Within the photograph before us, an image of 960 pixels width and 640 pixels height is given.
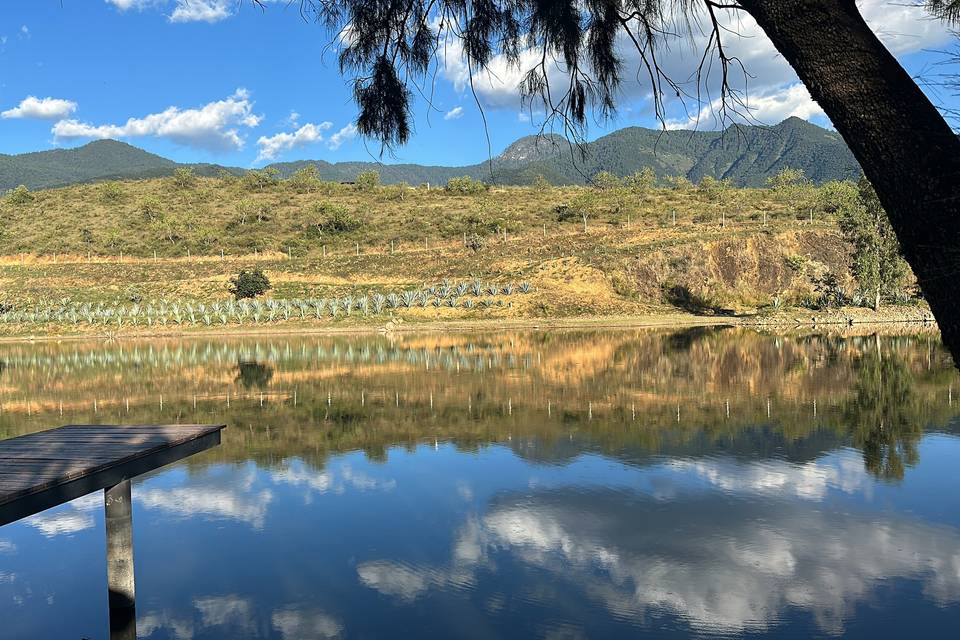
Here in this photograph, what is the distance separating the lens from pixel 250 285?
4434cm

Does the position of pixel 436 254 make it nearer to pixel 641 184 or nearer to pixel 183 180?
pixel 641 184

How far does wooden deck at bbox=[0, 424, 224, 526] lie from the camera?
5.29 m

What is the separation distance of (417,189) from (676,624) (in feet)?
255

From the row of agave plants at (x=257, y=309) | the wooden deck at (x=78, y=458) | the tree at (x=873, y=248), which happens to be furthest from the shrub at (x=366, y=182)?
the wooden deck at (x=78, y=458)

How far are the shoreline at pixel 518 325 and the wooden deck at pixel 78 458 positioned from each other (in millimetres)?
26967

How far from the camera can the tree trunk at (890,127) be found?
102 inches

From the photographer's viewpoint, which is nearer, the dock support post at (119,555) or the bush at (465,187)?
the dock support post at (119,555)

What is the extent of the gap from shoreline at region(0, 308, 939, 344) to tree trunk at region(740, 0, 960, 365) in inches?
1250

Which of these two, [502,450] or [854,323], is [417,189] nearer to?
[854,323]

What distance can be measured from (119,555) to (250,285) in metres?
39.7

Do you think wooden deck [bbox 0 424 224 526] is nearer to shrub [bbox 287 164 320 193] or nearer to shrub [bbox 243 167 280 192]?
shrub [bbox 287 164 320 193]

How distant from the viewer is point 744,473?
9609mm

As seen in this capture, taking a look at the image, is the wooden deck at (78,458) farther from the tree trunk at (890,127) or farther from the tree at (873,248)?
the tree at (873,248)

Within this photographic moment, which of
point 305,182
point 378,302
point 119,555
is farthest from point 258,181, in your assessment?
point 119,555
